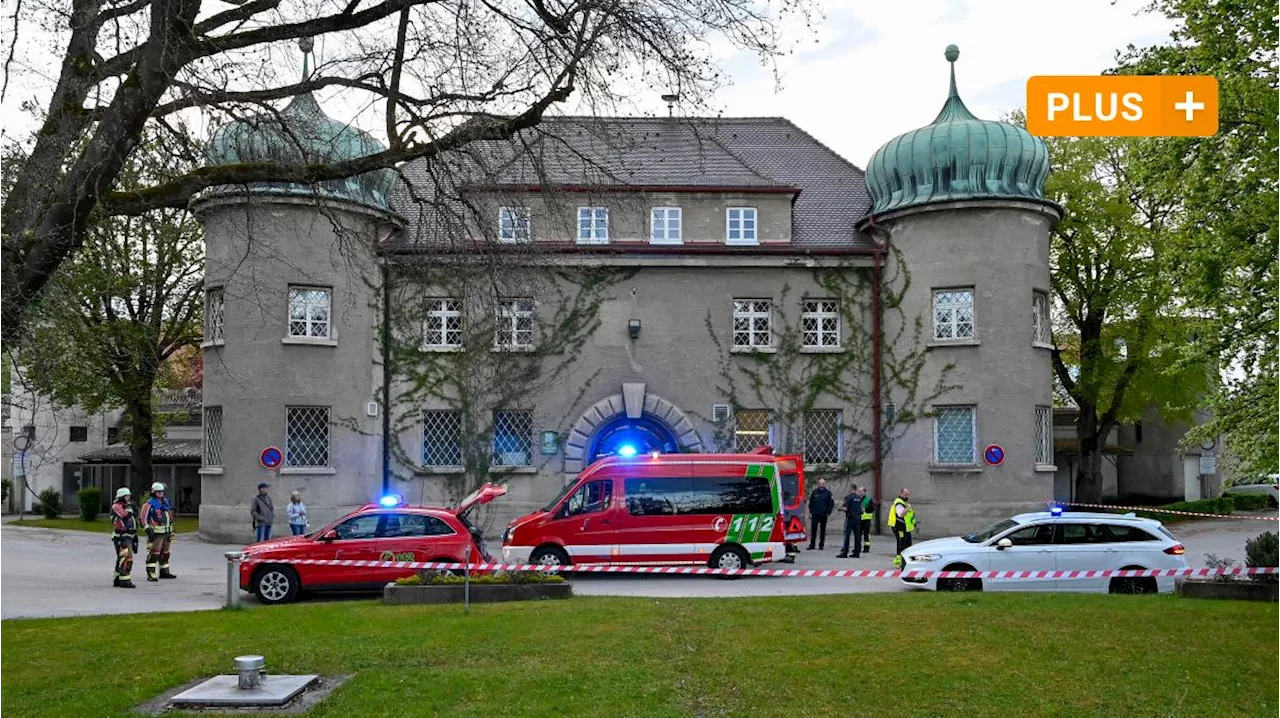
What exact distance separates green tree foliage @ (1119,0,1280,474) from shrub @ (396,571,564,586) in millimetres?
12473

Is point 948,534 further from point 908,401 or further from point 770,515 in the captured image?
point 770,515

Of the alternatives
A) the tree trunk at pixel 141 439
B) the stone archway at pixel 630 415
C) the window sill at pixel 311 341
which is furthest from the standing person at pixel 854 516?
the tree trunk at pixel 141 439

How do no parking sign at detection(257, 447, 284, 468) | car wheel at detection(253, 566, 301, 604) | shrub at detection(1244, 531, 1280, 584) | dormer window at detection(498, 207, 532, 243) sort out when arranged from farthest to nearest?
no parking sign at detection(257, 447, 284, 468) < car wheel at detection(253, 566, 301, 604) < shrub at detection(1244, 531, 1280, 584) < dormer window at detection(498, 207, 532, 243)

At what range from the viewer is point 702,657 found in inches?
434

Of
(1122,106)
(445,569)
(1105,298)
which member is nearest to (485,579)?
(445,569)

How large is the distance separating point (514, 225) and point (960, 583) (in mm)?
10097

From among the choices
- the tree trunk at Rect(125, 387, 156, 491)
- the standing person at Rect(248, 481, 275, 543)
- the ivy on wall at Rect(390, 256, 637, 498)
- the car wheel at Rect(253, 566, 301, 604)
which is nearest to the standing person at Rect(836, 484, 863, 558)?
the ivy on wall at Rect(390, 256, 637, 498)

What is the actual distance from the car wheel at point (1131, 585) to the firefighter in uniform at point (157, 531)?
16.0 metres

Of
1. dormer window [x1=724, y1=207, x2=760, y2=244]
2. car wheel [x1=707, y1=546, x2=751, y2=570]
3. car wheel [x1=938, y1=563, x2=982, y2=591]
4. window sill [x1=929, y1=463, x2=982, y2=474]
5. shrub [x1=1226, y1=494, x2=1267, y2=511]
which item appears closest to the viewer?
car wheel [x1=938, y1=563, x2=982, y2=591]

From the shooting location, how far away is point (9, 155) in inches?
384

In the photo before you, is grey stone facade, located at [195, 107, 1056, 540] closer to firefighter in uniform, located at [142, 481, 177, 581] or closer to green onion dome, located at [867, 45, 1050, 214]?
green onion dome, located at [867, 45, 1050, 214]

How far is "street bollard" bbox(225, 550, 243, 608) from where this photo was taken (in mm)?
15469

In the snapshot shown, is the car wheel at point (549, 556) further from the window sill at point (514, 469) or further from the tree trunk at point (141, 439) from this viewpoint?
the tree trunk at point (141, 439)

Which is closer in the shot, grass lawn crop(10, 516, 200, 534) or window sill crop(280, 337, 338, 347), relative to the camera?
window sill crop(280, 337, 338, 347)
